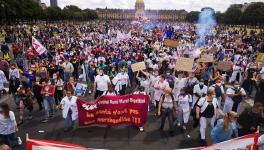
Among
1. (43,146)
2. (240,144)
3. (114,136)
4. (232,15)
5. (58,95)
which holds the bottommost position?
(114,136)

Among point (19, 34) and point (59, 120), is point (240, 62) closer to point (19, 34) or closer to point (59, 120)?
point (59, 120)

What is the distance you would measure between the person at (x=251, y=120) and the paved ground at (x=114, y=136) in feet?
6.59

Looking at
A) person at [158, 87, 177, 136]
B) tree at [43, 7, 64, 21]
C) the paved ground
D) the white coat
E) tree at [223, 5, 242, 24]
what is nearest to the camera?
the paved ground

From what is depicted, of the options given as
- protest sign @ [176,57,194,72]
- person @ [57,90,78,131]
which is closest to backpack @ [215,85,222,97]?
protest sign @ [176,57,194,72]

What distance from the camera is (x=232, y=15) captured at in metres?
103

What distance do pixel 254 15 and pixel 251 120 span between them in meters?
82.1

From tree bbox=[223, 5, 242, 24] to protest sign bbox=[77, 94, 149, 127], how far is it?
93398 mm

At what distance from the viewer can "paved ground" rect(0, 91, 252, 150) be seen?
10.2m

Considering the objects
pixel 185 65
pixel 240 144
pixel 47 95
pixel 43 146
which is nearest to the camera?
pixel 43 146

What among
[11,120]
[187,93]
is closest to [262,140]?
[187,93]

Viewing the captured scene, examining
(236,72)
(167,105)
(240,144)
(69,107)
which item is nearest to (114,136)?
(69,107)

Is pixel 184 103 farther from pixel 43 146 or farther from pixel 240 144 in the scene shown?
pixel 43 146

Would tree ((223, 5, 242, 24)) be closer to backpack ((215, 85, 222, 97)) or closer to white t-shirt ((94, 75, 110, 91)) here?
white t-shirt ((94, 75, 110, 91))

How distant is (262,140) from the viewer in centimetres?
724
